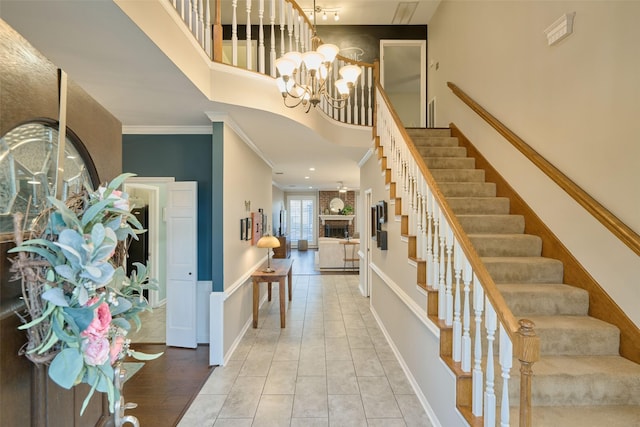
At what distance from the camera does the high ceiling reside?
1.65m

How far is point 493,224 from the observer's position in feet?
10.5

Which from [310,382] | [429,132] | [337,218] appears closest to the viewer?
[310,382]

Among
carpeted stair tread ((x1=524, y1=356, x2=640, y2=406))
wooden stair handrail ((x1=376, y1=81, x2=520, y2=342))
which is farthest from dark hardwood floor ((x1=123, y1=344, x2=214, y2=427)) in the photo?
carpeted stair tread ((x1=524, y1=356, x2=640, y2=406))

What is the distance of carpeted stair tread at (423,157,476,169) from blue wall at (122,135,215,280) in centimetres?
291

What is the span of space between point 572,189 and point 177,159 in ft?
13.8

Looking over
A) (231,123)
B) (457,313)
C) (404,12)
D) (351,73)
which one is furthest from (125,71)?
(404,12)

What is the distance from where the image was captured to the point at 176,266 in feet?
12.6

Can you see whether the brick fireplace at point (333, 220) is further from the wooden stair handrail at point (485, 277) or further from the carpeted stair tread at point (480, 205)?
the wooden stair handrail at point (485, 277)

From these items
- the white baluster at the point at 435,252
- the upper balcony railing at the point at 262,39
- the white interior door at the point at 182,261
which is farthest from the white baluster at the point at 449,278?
the white interior door at the point at 182,261

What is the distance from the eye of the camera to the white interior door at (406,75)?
611 centimetres

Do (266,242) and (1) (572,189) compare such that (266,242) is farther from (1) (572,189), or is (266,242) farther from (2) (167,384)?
(1) (572,189)

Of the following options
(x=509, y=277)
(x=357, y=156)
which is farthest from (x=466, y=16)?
(x=509, y=277)

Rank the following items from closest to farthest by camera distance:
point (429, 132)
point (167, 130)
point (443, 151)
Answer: point (167, 130) → point (443, 151) → point (429, 132)

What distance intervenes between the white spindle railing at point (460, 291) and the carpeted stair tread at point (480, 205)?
75 centimetres
